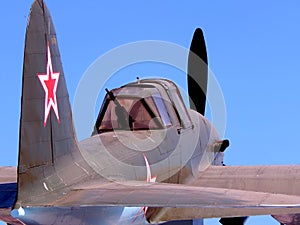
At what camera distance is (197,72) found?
20906 millimetres

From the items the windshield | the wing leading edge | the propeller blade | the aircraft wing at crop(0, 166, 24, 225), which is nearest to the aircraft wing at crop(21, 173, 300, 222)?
the wing leading edge

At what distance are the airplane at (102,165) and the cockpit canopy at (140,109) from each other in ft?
0.07

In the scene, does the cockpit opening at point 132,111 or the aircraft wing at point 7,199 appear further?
the cockpit opening at point 132,111

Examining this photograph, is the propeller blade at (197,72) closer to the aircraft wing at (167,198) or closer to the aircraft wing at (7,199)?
the aircraft wing at (7,199)

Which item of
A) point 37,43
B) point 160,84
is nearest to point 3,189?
point 37,43

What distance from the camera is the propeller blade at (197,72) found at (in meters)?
20.3

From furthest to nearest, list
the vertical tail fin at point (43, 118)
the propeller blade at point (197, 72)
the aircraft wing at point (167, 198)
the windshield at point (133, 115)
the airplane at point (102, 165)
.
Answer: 1. the propeller blade at point (197, 72)
2. the windshield at point (133, 115)
3. the vertical tail fin at point (43, 118)
4. the airplane at point (102, 165)
5. the aircraft wing at point (167, 198)

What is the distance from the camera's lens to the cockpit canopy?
13.7 m

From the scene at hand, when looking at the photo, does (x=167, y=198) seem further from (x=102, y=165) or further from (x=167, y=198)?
(x=102, y=165)

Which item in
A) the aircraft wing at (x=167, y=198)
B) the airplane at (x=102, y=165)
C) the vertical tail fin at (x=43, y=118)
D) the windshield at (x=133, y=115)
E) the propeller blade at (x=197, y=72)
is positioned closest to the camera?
the aircraft wing at (x=167, y=198)

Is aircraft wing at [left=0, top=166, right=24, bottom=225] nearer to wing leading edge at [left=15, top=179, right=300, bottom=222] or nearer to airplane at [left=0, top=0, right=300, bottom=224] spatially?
airplane at [left=0, top=0, right=300, bottom=224]

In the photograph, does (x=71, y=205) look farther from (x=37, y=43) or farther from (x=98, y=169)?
(x=37, y=43)

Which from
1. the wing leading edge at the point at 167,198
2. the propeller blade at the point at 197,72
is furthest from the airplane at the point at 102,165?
the propeller blade at the point at 197,72

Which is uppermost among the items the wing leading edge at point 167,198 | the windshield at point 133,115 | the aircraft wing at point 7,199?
the windshield at point 133,115
